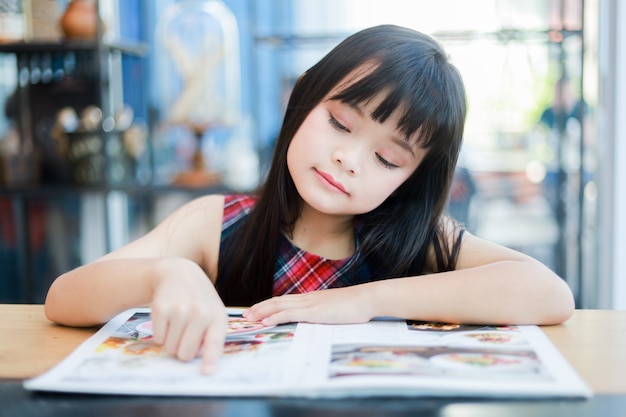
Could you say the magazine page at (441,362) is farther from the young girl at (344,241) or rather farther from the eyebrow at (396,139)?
the eyebrow at (396,139)

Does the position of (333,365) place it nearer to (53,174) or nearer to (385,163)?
(385,163)

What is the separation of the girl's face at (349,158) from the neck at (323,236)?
0.17 meters

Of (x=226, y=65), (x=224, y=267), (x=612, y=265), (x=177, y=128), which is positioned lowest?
(x=612, y=265)

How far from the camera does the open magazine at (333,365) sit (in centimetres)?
58

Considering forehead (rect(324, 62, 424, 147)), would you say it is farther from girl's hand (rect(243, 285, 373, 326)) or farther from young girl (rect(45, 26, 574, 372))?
girl's hand (rect(243, 285, 373, 326))

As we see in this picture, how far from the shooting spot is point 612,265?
247 centimetres

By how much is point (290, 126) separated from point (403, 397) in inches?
24.9

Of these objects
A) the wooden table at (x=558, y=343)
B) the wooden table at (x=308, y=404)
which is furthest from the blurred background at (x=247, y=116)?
the wooden table at (x=308, y=404)

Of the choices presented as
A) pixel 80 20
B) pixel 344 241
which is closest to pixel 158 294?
pixel 344 241

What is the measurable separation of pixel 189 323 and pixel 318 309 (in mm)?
191

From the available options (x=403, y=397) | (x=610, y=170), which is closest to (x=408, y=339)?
(x=403, y=397)

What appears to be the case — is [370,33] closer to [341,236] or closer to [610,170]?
[341,236]

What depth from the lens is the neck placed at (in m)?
1.20

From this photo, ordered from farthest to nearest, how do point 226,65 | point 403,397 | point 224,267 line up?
point 226,65, point 224,267, point 403,397
